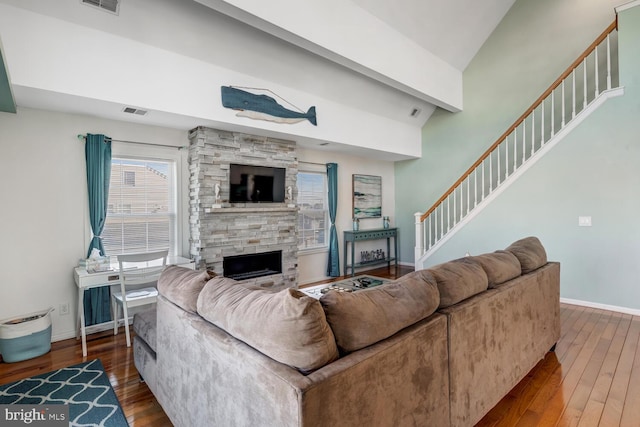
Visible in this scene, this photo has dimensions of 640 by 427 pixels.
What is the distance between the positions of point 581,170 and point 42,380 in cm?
→ 622

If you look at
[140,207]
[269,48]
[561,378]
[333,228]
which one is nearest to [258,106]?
[269,48]

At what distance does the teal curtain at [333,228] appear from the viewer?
591cm

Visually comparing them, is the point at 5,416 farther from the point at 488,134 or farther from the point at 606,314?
the point at 488,134

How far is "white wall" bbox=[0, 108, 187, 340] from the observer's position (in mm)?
3146

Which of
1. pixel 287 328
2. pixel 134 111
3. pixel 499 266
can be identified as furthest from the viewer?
pixel 134 111

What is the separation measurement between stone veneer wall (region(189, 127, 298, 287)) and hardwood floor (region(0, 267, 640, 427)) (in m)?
1.49

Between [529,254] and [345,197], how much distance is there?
12.9ft

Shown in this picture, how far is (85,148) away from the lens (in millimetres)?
3521

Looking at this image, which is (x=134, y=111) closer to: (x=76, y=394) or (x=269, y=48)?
(x=269, y=48)

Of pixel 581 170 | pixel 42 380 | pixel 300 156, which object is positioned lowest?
pixel 42 380

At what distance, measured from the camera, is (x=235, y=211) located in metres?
4.32

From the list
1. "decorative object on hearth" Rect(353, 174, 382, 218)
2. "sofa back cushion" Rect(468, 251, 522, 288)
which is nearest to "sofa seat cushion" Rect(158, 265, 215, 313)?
"sofa back cushion" Rect(468, 251, 522, 288)

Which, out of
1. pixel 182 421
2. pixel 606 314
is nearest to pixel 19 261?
pixel 182 421

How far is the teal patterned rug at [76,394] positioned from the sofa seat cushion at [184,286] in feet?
2.97
